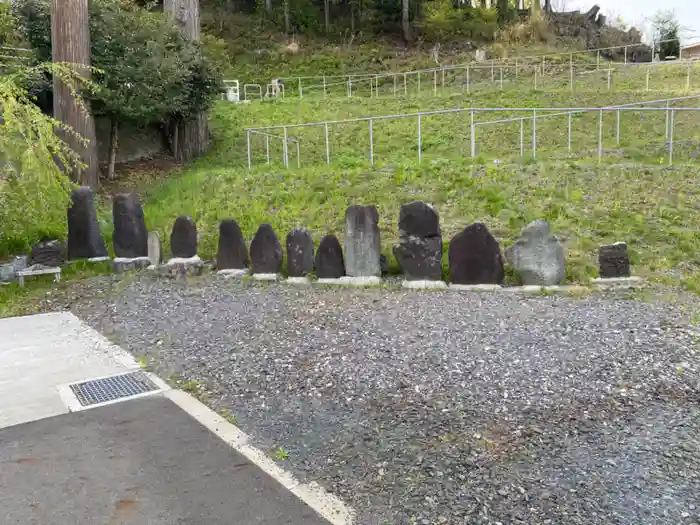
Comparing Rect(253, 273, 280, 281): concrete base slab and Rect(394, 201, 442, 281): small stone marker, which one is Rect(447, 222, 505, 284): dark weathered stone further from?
Rect(253, 273, 280, 281): concrete base slab

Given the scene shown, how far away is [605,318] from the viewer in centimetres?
572

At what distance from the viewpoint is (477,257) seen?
717 centimetres

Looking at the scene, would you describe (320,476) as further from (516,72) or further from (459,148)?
(516,72)

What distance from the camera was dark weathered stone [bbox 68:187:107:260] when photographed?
9089mm

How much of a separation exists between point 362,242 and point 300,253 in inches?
33.2

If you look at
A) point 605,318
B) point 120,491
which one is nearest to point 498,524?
point 120,491

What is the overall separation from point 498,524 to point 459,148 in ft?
43.4

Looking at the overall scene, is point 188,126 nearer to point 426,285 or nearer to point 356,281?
point 356,281

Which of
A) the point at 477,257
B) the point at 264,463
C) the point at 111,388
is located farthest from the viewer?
the point at 477,257

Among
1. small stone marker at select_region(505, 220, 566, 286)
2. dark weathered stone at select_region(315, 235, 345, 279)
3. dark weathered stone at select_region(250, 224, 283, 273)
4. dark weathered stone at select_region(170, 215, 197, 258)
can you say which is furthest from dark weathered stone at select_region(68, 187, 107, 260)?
small stone marker at select_region(505, 220, 566, 286)

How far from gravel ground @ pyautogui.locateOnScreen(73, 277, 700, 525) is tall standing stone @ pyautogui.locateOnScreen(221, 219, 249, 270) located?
144 cm

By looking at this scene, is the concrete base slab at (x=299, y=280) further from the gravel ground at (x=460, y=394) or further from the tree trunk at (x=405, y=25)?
the tree trunk at (x=405, y=25)

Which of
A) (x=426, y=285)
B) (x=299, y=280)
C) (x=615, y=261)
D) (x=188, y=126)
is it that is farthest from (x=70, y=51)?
(x=615, y=261)

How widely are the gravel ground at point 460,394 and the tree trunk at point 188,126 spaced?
1106 cm
